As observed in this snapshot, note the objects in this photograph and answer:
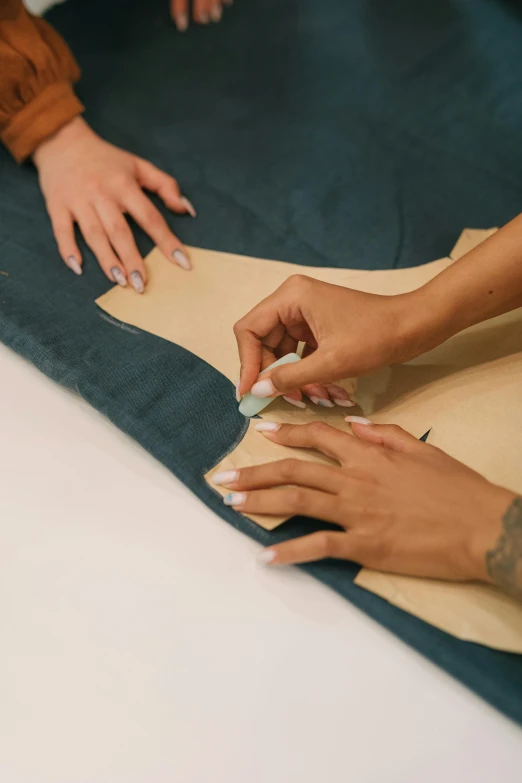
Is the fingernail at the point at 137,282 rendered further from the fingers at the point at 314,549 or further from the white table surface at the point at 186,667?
the fingers at the point at 314,549

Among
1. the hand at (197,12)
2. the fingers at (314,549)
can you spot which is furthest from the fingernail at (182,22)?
the fingers at (314,549)

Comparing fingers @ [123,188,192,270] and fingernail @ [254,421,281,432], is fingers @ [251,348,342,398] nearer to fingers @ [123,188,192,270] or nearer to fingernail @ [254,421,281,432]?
fingernail @ [254,421,281,432]

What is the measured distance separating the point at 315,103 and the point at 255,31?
24 centimetres

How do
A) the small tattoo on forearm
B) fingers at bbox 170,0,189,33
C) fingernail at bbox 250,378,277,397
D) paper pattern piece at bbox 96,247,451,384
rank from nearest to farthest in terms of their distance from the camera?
the small tattoo on forearm, fingernail at bbox 250,378,277,397, paper pattern piece at bbox 96,247,451,384, fingers at bbox 170,0,189,33

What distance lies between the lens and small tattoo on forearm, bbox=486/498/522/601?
0.56 m

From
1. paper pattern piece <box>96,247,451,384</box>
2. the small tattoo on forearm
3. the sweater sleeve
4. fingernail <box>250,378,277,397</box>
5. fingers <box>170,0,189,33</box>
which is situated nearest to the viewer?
the small tattoo on forearm

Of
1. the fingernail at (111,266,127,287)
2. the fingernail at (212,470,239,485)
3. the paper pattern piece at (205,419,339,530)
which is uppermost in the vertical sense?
the fingernail at (111,266,127,287)

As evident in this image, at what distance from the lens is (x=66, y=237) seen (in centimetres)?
88

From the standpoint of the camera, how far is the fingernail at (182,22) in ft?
3.79

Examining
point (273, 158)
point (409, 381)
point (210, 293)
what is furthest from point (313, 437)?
point (273, 158)

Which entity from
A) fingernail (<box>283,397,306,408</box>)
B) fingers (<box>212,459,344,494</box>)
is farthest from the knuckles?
fingernail (<box>283,397,306,408</box>)

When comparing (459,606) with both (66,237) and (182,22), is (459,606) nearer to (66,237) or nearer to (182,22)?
(66,237)

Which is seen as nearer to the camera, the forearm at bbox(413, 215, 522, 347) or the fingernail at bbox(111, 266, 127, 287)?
the forearm at bbox(413, 215, 522, 347)

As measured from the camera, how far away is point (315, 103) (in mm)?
1050
